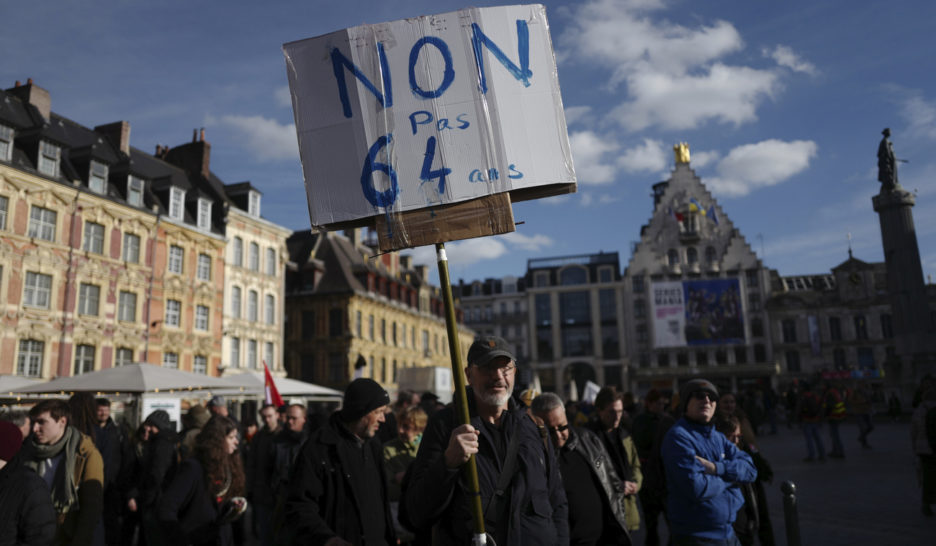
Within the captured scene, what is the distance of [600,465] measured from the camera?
4598mm

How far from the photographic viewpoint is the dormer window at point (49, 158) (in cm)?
2362

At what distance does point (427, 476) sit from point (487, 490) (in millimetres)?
343

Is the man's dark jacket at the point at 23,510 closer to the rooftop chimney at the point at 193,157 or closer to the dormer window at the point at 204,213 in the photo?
the dormer window at the point at 204,213

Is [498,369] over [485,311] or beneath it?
beneath

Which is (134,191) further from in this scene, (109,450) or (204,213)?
(109,450)

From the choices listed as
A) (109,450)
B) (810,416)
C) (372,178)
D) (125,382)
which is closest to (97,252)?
(125,382)

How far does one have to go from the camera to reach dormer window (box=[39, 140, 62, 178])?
930 inches

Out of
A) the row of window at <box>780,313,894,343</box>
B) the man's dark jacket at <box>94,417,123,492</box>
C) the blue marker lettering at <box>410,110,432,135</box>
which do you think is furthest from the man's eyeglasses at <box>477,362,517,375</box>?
the row of window at <box>780,313,894,343</box>

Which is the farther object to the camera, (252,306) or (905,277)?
(252,306)

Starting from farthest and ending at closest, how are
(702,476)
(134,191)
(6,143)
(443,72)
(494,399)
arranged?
(134,191), (6,143), (702,476), (443,72), (494,399)

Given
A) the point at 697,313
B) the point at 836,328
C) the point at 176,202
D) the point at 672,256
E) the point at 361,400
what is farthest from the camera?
the point at 672,256

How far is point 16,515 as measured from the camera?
3363 mm

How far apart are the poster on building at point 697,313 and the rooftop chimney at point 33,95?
48.2 meters

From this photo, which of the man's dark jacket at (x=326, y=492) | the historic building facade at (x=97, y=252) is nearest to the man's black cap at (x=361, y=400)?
the man's dark jacket at (x=326, y=492)
